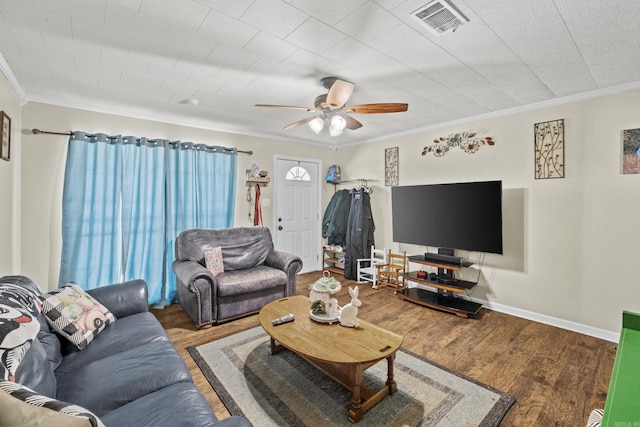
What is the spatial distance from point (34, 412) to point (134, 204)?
318cm

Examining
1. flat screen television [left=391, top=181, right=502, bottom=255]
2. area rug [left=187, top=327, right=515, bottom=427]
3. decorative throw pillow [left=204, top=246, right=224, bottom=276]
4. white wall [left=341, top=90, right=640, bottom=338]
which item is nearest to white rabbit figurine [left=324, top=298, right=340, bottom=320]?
area rug [left=187, top=327, right=515, bottom=427]

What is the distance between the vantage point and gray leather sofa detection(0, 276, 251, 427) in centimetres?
121

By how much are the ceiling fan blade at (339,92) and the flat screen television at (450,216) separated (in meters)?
1.98

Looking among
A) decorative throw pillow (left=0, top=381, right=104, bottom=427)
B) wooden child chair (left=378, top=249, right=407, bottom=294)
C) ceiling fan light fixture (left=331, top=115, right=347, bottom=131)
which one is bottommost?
wooden child chair (left=378, top=249, right=407, bottom=294)

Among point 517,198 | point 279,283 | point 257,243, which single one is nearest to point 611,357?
point 517,198

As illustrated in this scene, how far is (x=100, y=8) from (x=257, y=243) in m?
2.82

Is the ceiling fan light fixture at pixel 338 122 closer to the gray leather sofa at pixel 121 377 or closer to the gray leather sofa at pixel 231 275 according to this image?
the gray leather sofa at pixel 231 275

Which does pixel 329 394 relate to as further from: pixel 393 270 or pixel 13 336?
pixel 393 270

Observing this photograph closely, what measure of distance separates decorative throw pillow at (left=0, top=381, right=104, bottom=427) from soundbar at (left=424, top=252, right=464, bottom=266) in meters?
3.52

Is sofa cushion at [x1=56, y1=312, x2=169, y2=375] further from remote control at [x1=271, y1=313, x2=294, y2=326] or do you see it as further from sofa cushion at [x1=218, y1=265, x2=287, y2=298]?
sofa cushion at [x1=218, y1=265, x2=287, y2=298]

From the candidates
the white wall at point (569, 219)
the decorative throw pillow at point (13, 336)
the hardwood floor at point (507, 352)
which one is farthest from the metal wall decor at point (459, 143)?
the decorative throw pillow at point (13, 336)

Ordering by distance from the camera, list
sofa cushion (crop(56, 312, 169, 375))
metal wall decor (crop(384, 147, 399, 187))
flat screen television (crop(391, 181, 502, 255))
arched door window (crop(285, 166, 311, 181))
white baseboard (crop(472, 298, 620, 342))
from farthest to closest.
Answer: arched door window (crop(285, 166, 311, 181)) → metal wall decor (crop(384, 147, 399, 187)) → flat screen television (crop(391, 181, 502, 255)) → white baseboard (crop(472, 298, 620, 342)) → sofa cushion (crop(56, 312, 169, 375))

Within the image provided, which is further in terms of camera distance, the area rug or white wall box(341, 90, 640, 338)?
white wall box(341, 90, 640, 338)

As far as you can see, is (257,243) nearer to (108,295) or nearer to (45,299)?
(108,295)
